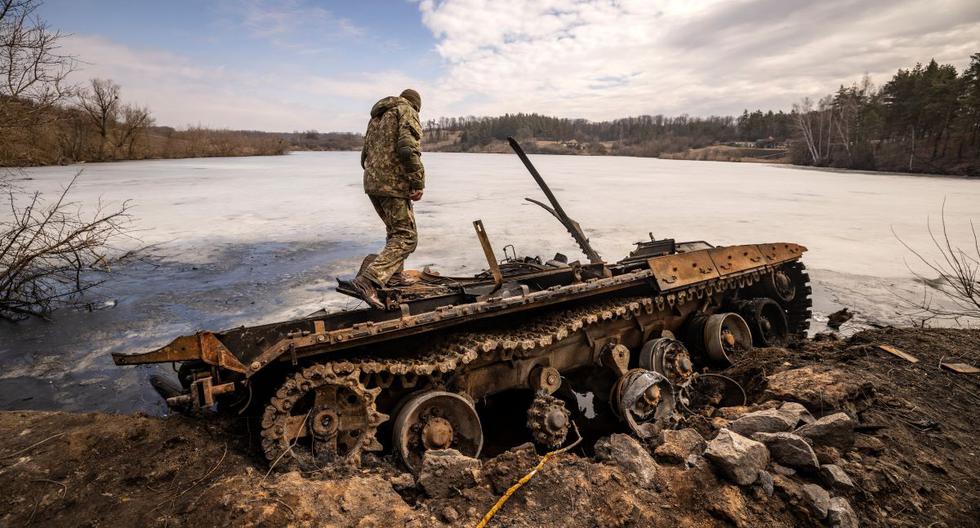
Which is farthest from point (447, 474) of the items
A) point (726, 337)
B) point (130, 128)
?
point (130, 128)

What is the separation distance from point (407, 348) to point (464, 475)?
1.28 meters

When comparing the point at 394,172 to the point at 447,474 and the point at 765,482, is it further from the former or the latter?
the point at 765,482

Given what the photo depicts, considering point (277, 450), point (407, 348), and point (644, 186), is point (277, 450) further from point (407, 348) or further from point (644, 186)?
point (644, 186)

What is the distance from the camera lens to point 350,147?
7819 centimetres


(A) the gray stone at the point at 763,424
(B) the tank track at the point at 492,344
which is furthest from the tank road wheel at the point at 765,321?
(A) the gray stone at the point at 763,424

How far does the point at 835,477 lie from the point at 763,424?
0.56 m

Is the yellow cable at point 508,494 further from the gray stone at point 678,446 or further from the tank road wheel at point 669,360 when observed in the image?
the tank road wheel at point 669,360

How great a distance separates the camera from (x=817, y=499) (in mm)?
2906

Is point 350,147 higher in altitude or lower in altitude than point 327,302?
higher

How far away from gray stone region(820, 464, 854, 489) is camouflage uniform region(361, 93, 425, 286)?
136 inches

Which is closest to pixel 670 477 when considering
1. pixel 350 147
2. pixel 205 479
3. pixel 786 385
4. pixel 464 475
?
pixel 464 475

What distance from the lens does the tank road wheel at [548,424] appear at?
407 centimetres

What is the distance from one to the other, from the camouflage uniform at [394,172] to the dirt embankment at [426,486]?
5.80 feet

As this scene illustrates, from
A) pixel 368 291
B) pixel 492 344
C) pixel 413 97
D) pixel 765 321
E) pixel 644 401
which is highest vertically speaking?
pixel 413 97
